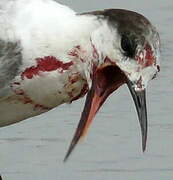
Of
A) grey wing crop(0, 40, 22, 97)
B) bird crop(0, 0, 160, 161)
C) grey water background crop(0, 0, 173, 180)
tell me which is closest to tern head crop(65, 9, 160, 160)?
bird crop(0, 0, 160, 161)

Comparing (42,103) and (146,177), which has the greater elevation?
(42,103)

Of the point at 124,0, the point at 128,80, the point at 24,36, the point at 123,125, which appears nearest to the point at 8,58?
the point at 24,36

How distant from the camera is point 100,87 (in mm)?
7754

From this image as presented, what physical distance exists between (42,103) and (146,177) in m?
1.44

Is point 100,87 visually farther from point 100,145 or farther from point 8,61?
point 100,145

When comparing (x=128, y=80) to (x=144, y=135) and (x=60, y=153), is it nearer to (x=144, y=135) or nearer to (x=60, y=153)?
(x=144, y=135)

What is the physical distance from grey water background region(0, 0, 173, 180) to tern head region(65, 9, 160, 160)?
5.26 feet

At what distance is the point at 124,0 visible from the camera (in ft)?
40.4

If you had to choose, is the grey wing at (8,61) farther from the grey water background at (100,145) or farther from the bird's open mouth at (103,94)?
the grey water background at (100,145)

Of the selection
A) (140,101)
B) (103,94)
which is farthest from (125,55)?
(103,94)

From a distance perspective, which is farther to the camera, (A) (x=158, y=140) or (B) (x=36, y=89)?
(A) (x=158, y=140)

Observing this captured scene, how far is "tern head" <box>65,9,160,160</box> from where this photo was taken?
7.43 meters

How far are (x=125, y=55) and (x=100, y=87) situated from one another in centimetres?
36

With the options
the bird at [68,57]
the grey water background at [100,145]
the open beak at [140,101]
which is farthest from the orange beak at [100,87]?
the grey water background at [100,145]
